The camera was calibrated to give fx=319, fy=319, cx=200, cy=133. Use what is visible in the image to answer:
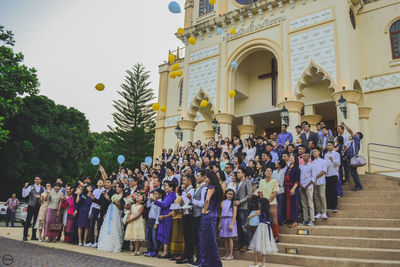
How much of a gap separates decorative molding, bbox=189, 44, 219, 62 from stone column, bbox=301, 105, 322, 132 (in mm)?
5177

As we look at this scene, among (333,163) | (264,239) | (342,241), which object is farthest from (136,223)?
(333,163)

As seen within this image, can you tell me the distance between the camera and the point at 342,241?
6324 millimetres

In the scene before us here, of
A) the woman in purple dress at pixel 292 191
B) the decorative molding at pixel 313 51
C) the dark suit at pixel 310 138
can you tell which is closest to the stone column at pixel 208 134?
the decorative molding at pixel 313 51

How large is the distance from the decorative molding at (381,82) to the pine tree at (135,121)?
17.9 m

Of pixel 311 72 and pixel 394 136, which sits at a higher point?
pixel 311 72

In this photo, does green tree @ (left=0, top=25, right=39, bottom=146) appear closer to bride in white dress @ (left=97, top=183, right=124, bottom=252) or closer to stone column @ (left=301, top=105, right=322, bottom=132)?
bride in white dress @ (left=97, top=183, right=124, bottom=252)

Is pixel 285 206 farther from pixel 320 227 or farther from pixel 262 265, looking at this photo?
pixel 262 265

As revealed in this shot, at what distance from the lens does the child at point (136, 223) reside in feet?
24.4

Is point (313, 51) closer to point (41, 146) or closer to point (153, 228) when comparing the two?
point (153, 228)

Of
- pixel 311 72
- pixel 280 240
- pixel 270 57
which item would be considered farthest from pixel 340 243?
pixel 270 57

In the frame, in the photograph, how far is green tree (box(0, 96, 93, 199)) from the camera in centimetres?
1911

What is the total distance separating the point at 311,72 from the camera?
12.9 meters

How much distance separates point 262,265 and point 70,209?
6.05 m

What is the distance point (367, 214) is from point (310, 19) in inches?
347
